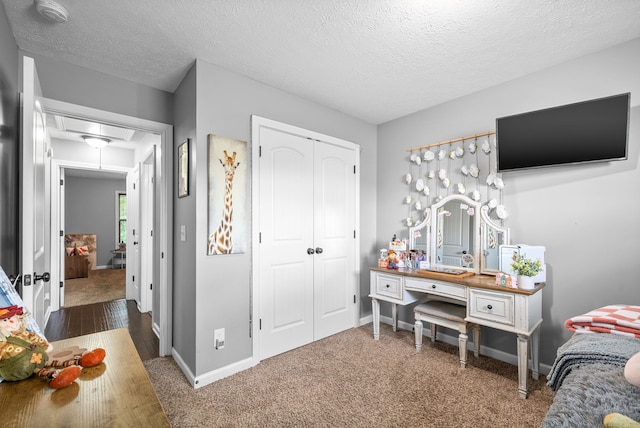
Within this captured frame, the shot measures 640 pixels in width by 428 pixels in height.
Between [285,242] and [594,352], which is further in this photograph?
[285,242]

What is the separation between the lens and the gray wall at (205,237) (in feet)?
7.37

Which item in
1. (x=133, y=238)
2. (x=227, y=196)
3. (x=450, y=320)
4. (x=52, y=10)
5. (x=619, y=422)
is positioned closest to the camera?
(x=619, y=422)

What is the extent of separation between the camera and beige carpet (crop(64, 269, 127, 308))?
15.1ft

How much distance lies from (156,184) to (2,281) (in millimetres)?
2310

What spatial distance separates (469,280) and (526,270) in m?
0.40

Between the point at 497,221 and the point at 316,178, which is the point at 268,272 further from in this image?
the point at 497,221

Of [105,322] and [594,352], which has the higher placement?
[594,352]

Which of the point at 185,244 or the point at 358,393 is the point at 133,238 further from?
the point at 358,393

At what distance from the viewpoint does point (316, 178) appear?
3051 mm

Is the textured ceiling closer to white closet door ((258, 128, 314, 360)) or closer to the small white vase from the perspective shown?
white closet door ((258, 128, 314, 360))

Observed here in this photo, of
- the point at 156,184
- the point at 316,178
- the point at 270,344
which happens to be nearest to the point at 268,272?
the point at 270,344

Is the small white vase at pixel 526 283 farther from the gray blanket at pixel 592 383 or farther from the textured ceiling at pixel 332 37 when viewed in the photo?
the textured ceiling at pixel 332 37

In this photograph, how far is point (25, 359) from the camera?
0.90 meters

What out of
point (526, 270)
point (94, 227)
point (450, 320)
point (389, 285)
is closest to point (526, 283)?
point (526, 270)
